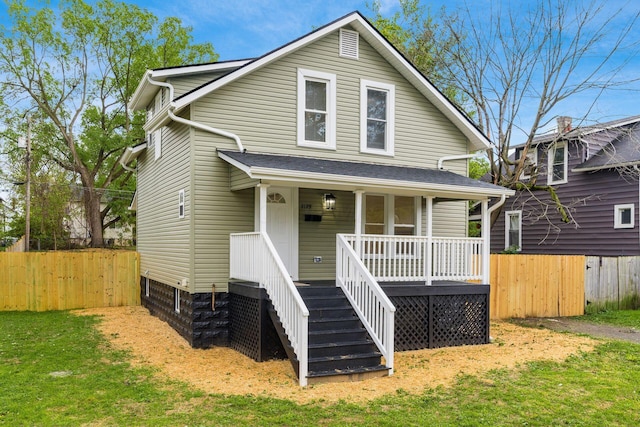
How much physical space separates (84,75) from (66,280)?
1715 centimetres

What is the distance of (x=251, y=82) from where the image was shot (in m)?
10.4

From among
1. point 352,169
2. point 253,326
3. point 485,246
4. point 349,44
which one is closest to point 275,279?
point 253,326

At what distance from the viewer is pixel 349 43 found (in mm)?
11305

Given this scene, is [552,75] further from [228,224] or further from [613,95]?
[228,224]

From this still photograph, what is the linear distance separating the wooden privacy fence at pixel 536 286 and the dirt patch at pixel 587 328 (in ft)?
1.28

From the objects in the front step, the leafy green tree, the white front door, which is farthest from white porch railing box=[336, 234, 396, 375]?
the leafy green tree

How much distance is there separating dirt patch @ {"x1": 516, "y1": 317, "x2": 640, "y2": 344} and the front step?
6081 mm

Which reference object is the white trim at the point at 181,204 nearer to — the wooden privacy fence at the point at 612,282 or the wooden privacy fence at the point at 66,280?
the wooden privacy fence at the point at 66,280

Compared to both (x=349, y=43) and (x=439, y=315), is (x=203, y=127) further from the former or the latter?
(x=439, y=315)

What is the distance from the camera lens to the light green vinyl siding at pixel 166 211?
33.9 feet

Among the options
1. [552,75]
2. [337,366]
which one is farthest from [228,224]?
[552,75]

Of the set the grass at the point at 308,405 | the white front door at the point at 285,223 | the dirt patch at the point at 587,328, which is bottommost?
the dirt patch at the point at 587,328

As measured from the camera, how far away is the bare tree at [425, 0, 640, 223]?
1512 centimetres

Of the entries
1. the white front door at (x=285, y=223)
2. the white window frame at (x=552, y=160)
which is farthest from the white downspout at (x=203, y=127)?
the white window frame at (x=552, y=160)
